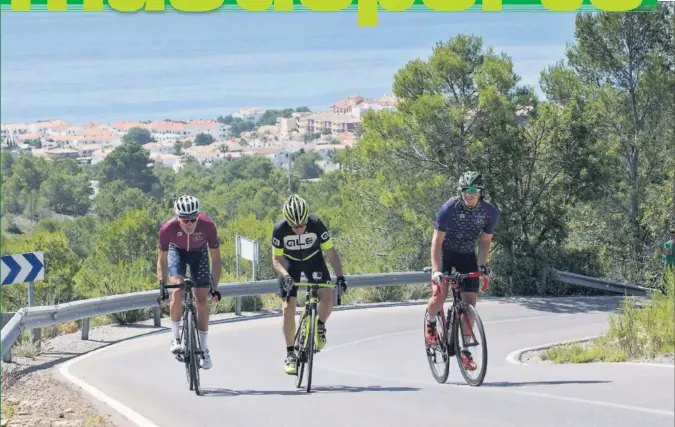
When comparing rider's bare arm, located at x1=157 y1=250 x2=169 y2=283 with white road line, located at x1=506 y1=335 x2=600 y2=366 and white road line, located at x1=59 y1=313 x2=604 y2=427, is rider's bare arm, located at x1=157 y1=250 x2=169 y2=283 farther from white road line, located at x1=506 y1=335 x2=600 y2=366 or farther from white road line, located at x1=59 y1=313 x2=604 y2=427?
white road line, located at x1=506 y1=335 x2=600 y2=366

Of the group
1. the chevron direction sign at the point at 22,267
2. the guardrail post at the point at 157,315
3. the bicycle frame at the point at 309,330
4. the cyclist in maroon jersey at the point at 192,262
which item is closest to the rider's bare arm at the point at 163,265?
the cyclist in maroon jersey at the point at 192,262

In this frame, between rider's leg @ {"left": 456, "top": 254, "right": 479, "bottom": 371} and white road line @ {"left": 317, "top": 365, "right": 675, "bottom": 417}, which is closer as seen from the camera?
white road line @ {"left": 317, "top": 365, "right": 675, "bottom": 417}

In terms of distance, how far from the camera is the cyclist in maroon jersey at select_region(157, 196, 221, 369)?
8914 millimetres

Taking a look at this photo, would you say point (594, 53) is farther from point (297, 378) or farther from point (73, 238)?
point (73, 238)

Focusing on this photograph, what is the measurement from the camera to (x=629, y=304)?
986 cm

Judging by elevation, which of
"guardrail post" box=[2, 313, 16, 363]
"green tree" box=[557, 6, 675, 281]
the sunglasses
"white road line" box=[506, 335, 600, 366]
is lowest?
"white road line" box=[506, 335, 600, 366]

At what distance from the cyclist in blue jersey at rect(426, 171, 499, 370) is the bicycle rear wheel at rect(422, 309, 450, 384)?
0.33 m

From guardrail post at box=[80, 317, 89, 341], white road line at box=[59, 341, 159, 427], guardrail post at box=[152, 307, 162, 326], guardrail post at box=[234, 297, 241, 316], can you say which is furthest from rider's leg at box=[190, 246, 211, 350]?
guardrail post at box=[234, 297, 241, 316]

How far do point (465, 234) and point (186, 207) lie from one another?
7.32ft

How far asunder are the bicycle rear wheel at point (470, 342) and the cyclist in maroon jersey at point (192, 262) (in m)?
2.03

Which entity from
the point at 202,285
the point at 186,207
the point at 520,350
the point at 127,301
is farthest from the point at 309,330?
the point at 127,301

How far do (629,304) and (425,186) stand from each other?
459 inches

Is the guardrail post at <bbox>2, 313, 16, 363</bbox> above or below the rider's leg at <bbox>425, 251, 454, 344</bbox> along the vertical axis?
below

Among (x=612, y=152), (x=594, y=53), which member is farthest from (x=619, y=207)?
(x=594, y=53)
